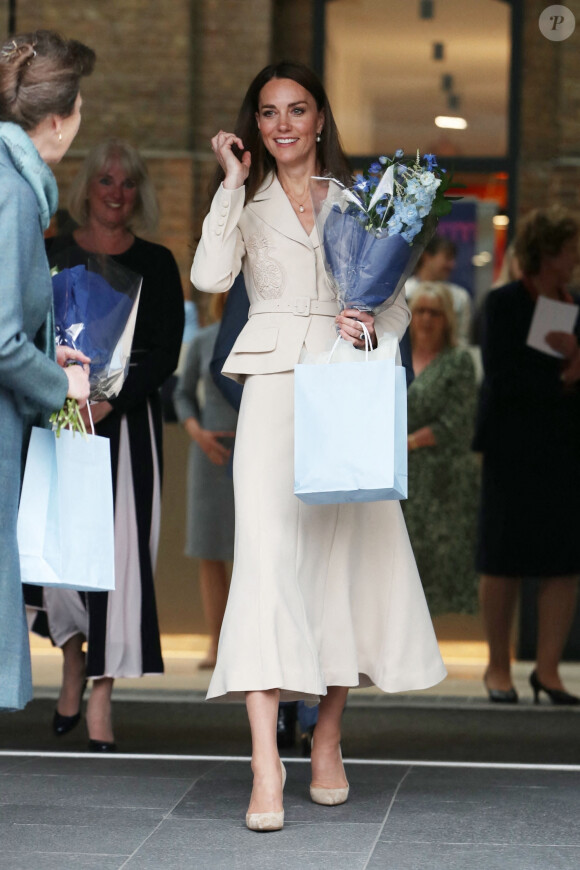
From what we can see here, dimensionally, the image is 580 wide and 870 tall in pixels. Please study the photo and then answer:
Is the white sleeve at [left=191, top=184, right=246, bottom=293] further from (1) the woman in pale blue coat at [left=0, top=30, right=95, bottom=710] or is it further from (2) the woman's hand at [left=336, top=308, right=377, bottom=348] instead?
(1) the woman in pale blue coat at [left=0, top=30, right=95, bottom=710]

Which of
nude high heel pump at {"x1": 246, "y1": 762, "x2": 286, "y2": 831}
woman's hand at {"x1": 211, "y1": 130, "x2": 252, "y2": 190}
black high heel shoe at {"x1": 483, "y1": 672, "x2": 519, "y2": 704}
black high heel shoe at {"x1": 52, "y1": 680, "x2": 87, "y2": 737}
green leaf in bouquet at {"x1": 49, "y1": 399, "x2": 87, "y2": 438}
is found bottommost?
black high heel shoe at {"x1": 483, "y1": 672, "x2": 519, "y2": 704}

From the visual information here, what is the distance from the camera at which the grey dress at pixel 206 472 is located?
6973 millimetres

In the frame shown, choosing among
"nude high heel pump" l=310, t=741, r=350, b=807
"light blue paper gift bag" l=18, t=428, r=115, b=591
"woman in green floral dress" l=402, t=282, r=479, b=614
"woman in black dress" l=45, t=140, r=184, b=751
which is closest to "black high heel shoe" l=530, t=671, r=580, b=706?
"woman in green floral dress" l=402, t=282, r=479, b=614

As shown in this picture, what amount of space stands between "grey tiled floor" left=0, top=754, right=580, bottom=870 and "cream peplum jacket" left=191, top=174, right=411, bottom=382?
1.14 m

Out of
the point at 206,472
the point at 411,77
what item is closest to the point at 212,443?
the point at 206,472

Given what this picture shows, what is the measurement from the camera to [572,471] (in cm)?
646

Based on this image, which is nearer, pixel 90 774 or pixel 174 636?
pixel 90 774

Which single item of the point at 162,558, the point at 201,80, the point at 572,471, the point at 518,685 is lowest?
the point at 518,685

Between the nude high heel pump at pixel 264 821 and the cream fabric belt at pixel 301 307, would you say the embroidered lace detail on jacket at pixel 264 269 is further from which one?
the nude high heel pump at pixel 264 821

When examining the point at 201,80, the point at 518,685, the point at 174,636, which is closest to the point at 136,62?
the point at 201,80

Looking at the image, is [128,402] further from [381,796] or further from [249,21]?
[249,21]

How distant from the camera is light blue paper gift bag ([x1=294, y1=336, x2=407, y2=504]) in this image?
12.1ft

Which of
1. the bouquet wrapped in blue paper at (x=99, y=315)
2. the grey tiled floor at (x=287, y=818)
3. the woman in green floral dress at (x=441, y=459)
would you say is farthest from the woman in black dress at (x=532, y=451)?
the bouquet wrapped in blue paper at (x=99, y=315)

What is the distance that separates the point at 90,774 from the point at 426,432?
3.08 metres
